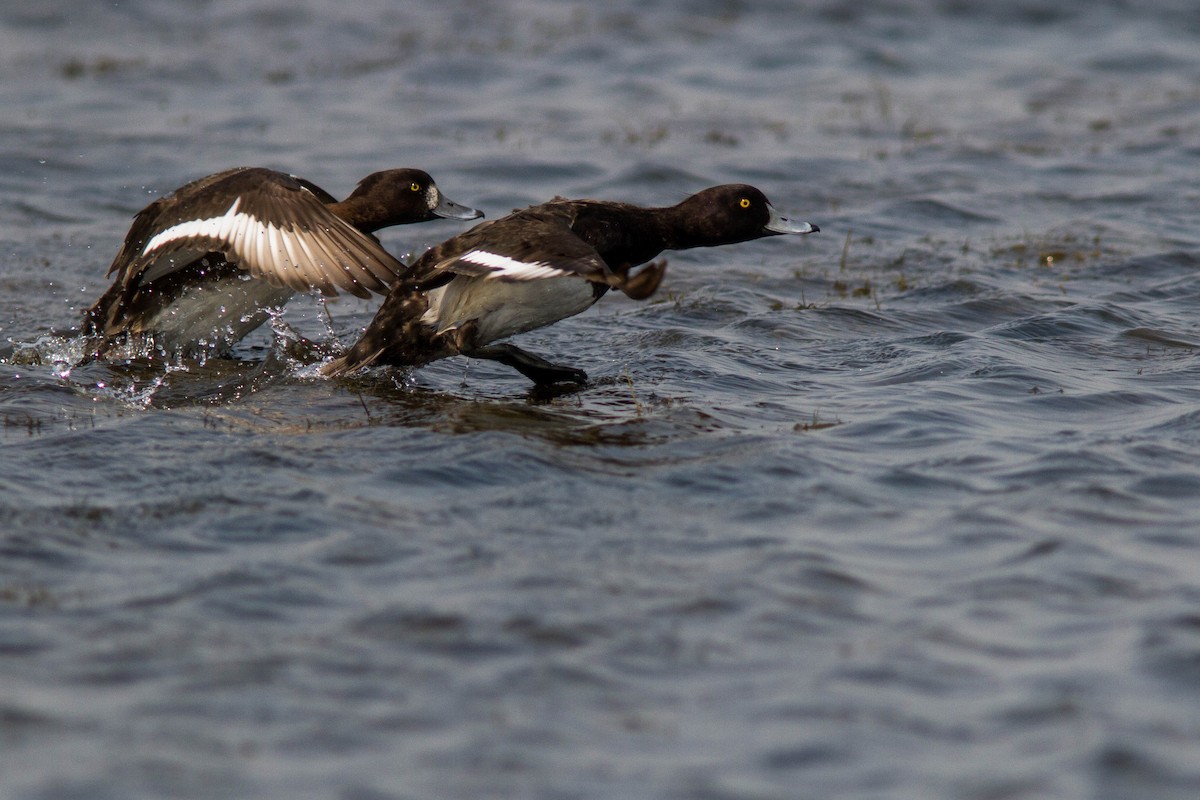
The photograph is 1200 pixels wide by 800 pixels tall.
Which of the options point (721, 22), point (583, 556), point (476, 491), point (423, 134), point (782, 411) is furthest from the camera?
point (721, 22)

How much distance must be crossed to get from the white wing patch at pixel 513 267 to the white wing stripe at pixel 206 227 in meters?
1.50

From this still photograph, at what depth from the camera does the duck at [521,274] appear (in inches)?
282

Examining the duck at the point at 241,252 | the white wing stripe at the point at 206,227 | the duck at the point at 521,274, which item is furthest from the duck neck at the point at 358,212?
the duck at the point at 521,274

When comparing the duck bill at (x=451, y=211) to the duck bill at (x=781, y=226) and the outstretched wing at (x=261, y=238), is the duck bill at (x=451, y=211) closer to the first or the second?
the outstretched wing at (x=261, y=238)

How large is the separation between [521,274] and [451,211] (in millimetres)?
2100

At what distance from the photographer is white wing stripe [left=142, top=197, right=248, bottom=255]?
809 centimetres

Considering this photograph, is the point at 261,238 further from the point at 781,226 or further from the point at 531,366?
the point at 781,226

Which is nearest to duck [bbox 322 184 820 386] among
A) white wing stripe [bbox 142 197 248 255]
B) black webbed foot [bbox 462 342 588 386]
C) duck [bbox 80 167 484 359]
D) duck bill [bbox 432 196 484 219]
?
black webbed foot [bbox 462 342 588 386]

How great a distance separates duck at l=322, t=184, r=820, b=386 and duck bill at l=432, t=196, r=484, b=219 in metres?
0.83

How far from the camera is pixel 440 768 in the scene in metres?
3.93

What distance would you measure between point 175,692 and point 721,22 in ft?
63.4

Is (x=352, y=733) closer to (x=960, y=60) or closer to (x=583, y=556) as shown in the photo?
(x=583, y=556)

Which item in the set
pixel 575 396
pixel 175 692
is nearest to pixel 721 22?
pixel 575 396

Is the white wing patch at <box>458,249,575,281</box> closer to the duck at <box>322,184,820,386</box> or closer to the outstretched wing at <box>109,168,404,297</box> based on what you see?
the duck at <box>322,184,820,386</box>
